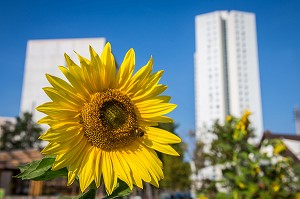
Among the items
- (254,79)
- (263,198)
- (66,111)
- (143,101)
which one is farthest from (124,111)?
(254,79)

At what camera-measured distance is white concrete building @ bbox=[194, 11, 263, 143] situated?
260 feet

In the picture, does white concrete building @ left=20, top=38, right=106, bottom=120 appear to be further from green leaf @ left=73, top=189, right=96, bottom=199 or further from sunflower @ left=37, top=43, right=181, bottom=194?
green leaf @ left=73, top=189, right=96, bottom=199

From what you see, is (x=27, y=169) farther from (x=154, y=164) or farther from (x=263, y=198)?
(x=263, y=198)

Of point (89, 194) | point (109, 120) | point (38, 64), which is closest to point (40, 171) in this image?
point (89, 194)

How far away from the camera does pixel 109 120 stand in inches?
41.0

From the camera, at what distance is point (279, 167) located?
16.3 feet

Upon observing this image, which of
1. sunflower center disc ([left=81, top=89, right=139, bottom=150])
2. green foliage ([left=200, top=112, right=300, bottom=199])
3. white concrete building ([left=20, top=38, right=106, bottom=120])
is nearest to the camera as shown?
sunflower center disc ([left=81, top=89, right=139, bottom=150])

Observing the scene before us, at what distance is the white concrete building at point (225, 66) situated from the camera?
79.2 metres

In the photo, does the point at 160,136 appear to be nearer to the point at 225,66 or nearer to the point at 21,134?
the point at 21,134

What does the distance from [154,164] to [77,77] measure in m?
0.31

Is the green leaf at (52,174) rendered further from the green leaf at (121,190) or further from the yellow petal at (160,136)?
the yellow petal at (160,136)

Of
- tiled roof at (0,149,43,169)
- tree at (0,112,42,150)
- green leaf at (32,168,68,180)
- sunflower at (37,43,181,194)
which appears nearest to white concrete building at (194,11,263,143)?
tree at (0,112,42,150)

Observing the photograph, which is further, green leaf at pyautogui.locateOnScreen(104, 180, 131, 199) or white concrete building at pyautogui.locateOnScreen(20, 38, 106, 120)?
white concrete building at pyautogui.locateOnScreen(20, 38, 106, 120)

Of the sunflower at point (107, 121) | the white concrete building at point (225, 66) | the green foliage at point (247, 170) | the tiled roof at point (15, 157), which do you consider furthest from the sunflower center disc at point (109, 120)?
the white concrete building at point (225, 66)
